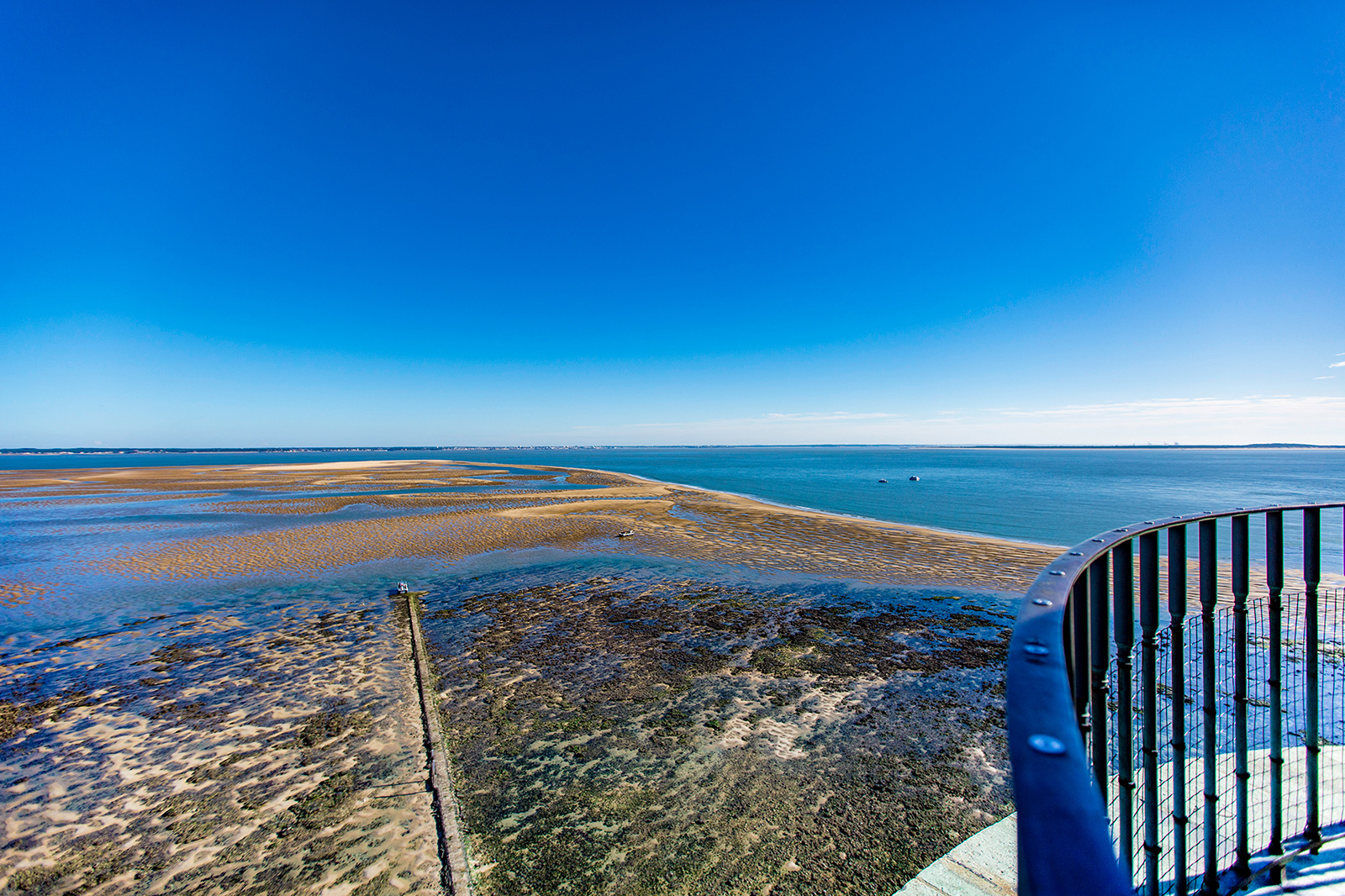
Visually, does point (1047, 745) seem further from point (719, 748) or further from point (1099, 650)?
point (719, 748)

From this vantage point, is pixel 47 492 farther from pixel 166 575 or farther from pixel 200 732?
pixel 200 732

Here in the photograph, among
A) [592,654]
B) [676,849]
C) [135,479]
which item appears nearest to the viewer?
[676,849]

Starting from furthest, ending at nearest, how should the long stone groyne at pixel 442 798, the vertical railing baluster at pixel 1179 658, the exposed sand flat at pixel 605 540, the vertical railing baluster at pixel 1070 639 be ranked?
the exposed sand flat at pixel 605 540
the long stone groyne at pixel 442 798
the vertical railing baluster at pixel 1179 658
the vertical railing baluster at pixel 1070 639

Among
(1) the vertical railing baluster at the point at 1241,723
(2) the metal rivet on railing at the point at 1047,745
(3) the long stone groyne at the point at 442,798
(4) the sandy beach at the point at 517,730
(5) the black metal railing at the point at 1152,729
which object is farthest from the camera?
(4) the sandy beach at the point at 517,730

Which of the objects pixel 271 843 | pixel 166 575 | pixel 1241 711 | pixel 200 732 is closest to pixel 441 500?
pixel 166 575

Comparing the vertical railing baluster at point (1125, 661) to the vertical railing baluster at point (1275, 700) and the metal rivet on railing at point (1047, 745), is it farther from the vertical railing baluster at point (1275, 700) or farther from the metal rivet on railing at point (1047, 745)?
the vertical railing baluster at point (1275, 700)

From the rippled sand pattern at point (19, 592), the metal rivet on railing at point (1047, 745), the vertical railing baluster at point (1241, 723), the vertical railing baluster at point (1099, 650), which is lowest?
the rippled sand pattern at point (19, 592)

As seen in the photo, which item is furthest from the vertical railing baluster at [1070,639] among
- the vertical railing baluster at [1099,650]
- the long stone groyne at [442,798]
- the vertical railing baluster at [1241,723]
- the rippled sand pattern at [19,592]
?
the rippled sand pattern at [19,592]
